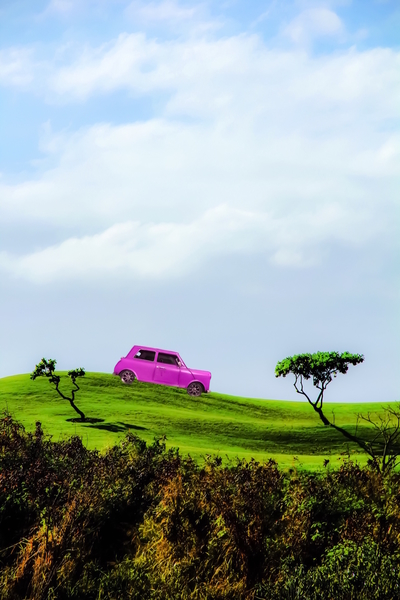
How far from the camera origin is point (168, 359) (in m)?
27.5

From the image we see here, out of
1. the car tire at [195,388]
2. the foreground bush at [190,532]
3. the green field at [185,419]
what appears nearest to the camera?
the foreground bush at [190,532]

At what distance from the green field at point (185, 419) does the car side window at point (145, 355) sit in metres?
2.62

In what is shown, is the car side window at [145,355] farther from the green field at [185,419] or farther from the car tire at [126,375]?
the green field at [185,419]

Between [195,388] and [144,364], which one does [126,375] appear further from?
[195,388]

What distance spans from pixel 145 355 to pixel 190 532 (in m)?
16.1

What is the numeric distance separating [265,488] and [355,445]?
569 inches

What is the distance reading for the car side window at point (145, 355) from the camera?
27.7m

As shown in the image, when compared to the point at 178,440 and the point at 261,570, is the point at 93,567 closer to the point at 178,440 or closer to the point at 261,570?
the point at 261,570

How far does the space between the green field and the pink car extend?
1.75m

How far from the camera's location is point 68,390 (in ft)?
107

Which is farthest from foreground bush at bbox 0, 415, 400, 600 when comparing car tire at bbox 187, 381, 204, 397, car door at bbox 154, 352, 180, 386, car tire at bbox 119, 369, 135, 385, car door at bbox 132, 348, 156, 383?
car tire at bbox 119, 369, 135, 385

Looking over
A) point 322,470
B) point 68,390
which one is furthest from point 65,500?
point 68,390

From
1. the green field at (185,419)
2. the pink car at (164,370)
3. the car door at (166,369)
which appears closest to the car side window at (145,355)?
the pink car at (164,370)

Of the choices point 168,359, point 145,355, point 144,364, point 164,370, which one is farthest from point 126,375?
point 168,359
